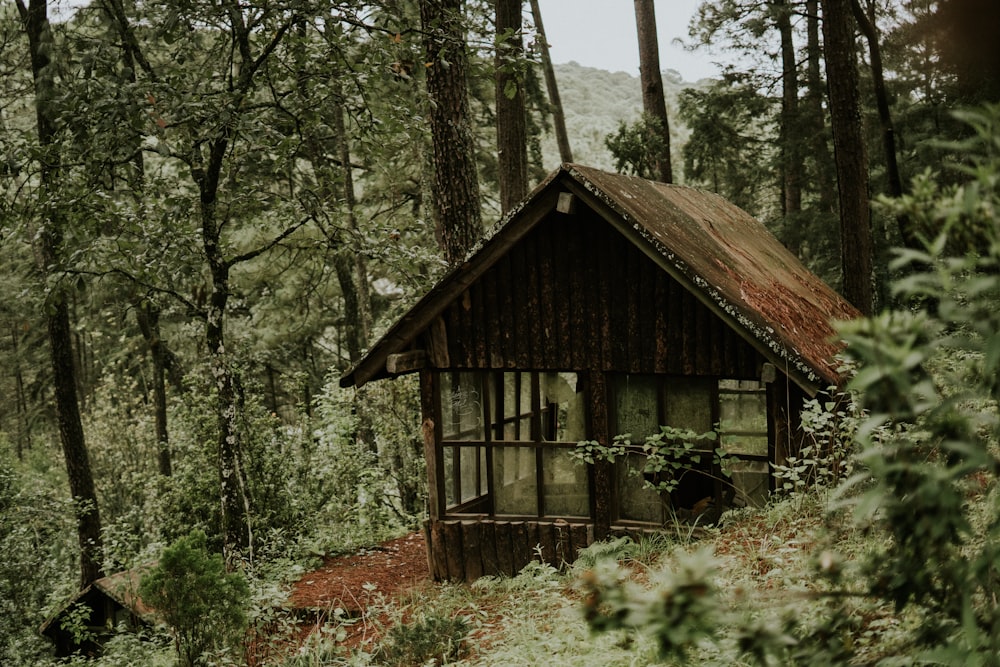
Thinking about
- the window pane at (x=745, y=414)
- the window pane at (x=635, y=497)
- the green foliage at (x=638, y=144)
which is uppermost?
the green foliage at (x=638, y=144)

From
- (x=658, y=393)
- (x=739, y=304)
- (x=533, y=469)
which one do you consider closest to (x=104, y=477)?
(x=533, y=469)

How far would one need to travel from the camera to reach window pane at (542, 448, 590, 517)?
29.8 feet

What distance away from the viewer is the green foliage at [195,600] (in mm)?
6648

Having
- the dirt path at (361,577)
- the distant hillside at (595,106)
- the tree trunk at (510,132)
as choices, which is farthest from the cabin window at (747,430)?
the distant hillside at (595,106)

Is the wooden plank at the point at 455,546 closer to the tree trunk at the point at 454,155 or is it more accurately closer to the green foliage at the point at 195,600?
the green foliage at the point at 195,600

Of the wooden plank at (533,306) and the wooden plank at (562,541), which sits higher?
the wooden plank at (533,306)

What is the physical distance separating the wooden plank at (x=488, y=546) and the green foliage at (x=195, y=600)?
10.4ft

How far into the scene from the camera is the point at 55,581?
1452 cm

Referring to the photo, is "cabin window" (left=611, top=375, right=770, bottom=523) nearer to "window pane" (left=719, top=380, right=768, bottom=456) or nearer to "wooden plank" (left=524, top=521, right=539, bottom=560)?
"window pane" (left=719, top=380, right=768, bottom=456)

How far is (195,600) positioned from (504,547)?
12.2 feet

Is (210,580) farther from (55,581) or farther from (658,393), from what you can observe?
(55,581)

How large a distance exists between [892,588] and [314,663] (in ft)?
17.2

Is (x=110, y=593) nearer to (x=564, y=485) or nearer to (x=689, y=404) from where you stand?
(x=564, y=485)

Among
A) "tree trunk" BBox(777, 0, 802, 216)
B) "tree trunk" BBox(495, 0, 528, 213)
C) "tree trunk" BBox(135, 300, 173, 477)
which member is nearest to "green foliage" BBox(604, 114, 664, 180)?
"tree trunk" BBox(495, 0, 528, 213)
